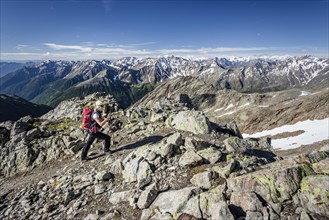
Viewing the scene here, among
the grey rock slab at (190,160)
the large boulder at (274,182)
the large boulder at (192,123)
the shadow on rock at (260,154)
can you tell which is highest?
the large boulder at (274,182)

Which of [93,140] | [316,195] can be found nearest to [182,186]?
[316,195]

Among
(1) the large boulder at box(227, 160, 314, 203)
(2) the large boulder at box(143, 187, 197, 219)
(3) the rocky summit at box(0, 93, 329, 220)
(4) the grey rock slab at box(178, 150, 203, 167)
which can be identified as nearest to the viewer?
(3) the rocky summit at box(0, 93, 329, 220)

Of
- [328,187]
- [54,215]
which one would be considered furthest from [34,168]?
[328,187]

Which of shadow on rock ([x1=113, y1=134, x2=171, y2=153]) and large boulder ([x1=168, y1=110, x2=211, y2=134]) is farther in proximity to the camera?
large boulder ([x1=168, y1=110, x2=211, y2=134])

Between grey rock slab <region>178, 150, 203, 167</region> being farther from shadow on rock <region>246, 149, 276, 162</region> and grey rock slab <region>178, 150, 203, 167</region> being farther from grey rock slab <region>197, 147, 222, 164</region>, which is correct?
shadow on rock <region>246, 149, 276, 162</region>

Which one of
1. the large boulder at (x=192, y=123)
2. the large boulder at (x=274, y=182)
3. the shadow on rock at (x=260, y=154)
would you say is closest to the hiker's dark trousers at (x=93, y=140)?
the large boulder at (x=192, y=123)

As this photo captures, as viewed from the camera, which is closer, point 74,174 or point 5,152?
point 74,174

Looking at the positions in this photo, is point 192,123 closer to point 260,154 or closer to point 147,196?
point 260,154

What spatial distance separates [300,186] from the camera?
11.2 metres

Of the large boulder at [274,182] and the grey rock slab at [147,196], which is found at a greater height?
the large boulder at [274,182]

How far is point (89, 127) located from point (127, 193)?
7.62 meters

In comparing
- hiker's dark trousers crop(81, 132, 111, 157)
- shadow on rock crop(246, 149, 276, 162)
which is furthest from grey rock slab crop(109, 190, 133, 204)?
shadow on rock crop(246, 149, 276, 162)

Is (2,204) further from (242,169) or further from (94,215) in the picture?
(242,169)

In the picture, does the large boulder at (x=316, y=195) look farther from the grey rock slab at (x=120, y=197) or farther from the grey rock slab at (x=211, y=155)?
the grey rock slab at (x=120, y=197)
